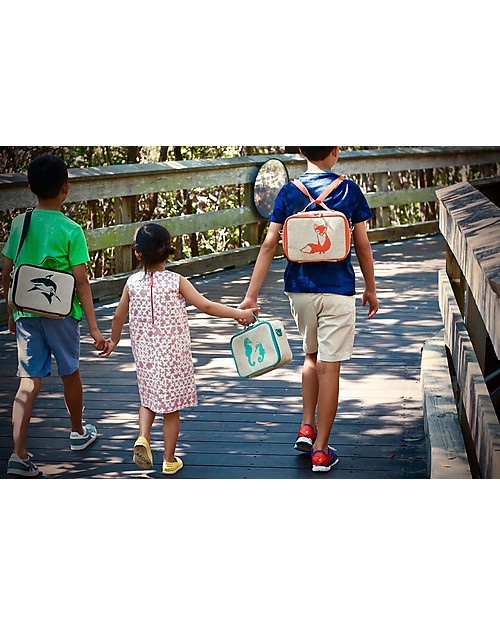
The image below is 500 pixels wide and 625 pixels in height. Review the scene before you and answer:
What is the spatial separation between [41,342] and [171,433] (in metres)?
0.55

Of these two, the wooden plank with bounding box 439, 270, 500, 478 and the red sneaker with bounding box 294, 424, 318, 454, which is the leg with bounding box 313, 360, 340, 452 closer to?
the red sneaker with bounding box 294, 424, 318, 454

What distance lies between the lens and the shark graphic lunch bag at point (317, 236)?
334cm

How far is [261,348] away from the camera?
140 inches


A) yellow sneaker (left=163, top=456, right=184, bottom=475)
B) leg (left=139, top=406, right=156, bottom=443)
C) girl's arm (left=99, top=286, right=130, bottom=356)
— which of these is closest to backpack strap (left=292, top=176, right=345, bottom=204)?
girl's arm (left=99, top=286, right=130, bottom=356)

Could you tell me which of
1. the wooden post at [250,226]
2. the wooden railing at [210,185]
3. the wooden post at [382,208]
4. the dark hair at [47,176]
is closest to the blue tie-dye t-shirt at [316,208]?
the dark hair at [47,176]

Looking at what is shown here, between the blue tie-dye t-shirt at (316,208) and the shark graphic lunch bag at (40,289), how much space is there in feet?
2.44

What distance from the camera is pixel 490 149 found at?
24.0 feet

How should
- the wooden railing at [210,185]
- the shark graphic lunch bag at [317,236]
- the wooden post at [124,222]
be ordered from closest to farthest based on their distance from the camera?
the shark graphic lunch bag at [317,236], the wooden railing at [210,185], the wooden post at [124,222]

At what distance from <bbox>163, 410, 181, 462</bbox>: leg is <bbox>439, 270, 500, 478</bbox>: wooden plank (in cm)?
98

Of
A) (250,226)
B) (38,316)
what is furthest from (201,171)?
(38,316)

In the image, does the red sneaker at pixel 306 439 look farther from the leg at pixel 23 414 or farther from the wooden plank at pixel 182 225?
the wooden plank at pixel 182 225

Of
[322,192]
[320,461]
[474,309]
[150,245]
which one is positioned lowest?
[320,461]

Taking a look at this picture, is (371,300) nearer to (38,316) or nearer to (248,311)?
(248,311)
